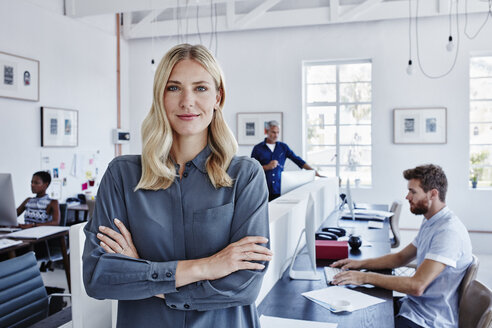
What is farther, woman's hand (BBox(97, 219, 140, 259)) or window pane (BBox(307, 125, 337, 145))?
window pane (BBox(307, 125, 337, 145))

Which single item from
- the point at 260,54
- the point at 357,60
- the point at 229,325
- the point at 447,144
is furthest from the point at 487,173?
the point at 229,325

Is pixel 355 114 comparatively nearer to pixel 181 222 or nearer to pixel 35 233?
pixel 35 233

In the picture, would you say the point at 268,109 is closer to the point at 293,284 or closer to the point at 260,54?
the point at 260,54

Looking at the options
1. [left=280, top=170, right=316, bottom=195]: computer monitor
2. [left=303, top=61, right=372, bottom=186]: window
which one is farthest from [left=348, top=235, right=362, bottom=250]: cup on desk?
[left=303, top=61, right=372, bottom=186]: window

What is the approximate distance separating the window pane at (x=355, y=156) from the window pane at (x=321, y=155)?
0.15 m

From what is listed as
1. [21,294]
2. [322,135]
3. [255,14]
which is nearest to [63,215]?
[21,294]

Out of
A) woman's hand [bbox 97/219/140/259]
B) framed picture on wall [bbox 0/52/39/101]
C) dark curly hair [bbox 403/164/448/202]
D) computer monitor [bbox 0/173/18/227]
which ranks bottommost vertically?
computer monitor [bbox 0/173/18/227]

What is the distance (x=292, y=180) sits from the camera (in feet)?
12.0

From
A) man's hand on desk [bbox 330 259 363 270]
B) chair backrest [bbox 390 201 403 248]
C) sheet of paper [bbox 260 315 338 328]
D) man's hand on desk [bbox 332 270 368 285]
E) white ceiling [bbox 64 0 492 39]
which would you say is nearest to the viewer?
sheet of paper [bbox 260 315 338 328]

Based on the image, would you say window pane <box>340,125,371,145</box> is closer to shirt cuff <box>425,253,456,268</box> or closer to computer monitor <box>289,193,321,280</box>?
shirt cuff <box>425,253,456,268</box>

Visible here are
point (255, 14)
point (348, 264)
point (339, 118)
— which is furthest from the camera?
point (339, 118)

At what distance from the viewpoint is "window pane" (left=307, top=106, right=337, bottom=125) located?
7.31 metres

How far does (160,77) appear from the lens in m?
1.26

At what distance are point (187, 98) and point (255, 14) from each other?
607cm
